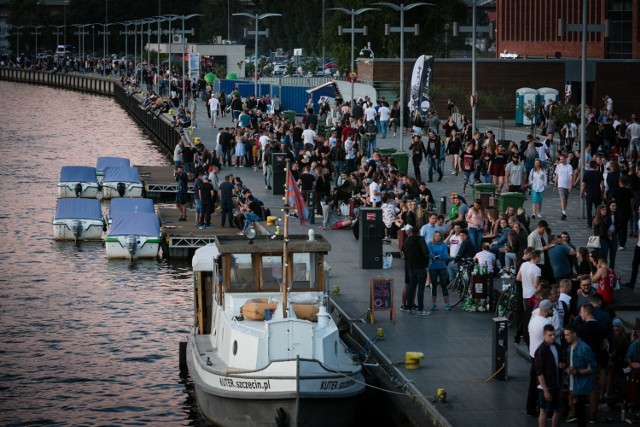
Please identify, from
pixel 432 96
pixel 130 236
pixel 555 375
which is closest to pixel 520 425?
pixel 555 375

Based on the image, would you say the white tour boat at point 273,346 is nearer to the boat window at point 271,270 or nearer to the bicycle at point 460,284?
the boat window at point 271,270

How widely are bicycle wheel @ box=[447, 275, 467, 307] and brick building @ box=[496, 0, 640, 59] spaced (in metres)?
51.4

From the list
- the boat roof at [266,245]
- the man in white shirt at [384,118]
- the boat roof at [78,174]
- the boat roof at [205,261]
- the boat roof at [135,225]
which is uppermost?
the man in white shirt at [384,118]

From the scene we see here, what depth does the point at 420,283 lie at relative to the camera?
2977 centimetres

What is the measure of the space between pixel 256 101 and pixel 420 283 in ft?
170

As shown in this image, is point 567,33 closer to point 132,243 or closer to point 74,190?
point 74,190

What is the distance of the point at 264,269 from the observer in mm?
25500

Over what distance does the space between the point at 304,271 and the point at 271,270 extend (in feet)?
2.01

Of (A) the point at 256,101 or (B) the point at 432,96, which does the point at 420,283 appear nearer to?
(B) the point at 432,96

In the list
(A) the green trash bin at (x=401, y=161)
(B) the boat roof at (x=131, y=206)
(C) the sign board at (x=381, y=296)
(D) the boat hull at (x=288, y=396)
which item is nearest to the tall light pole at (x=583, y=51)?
(A) the green trash bin at (x=401, y=161)

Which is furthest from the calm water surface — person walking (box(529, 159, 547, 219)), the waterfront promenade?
person walking (box(529, 159, 547, 219))

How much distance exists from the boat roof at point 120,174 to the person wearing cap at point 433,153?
521 inches

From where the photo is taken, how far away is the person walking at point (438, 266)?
30484 millimetres

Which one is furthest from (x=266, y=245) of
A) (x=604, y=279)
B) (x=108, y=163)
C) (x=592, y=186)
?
(x=108, y=163)
